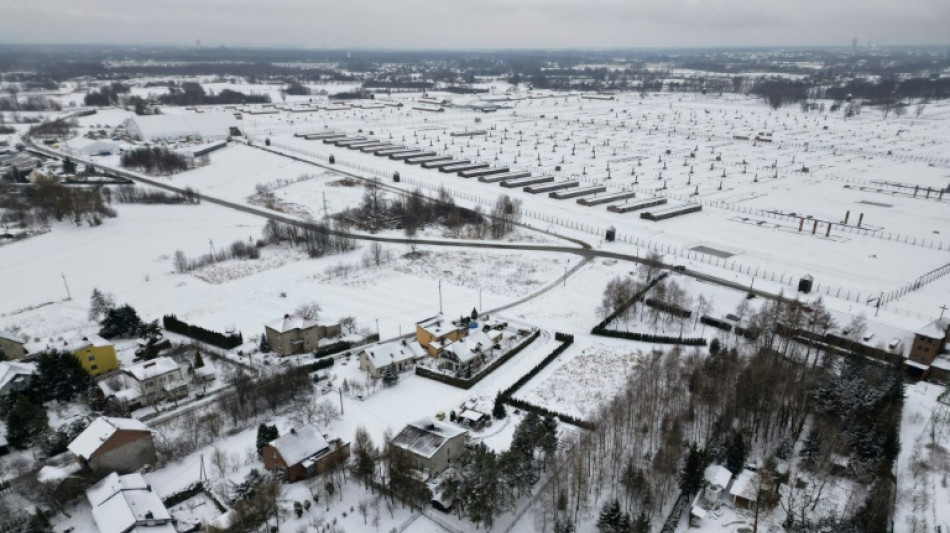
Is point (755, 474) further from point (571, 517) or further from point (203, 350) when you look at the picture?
point (203, 350)

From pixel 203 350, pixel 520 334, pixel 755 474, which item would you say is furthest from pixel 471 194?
pixel 755 474

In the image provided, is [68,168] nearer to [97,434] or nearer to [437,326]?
[437,326]

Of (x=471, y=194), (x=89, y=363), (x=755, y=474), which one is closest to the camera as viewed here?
(x=755, y=474)

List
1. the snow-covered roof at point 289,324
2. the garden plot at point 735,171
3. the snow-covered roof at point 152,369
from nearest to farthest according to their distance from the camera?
the snow-covered roof at point 152,369 → the snow-covered roof at point 289,324 → the garden plot at point 735,171

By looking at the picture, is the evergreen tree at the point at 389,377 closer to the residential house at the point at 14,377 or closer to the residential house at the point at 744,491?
the residential house at the point at 744,491

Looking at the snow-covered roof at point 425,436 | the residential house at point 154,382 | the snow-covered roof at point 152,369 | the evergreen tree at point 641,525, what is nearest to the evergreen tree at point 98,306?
the residential house at point 154,382

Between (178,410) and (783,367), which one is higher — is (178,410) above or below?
below
